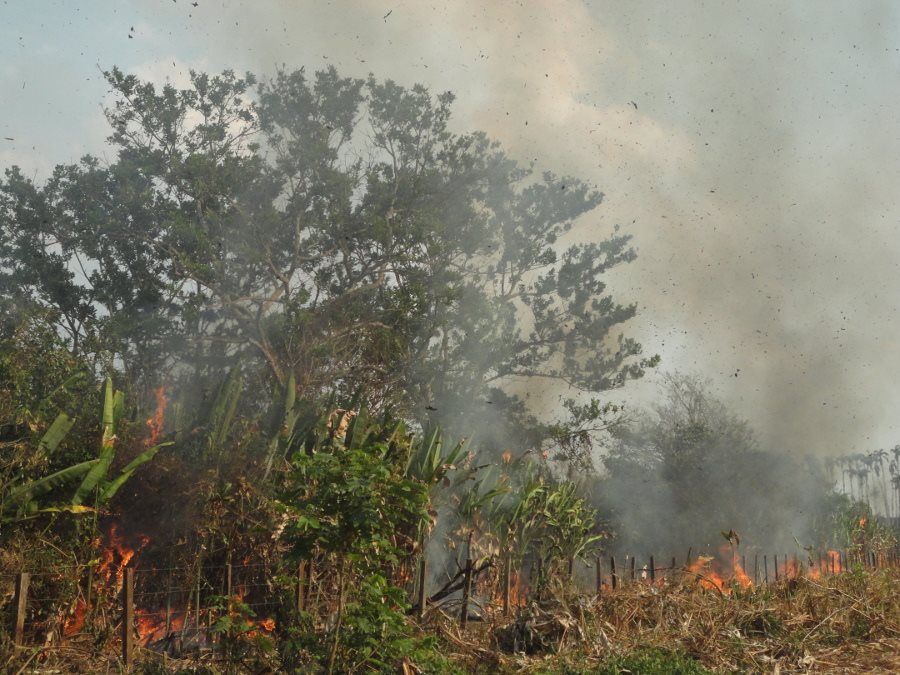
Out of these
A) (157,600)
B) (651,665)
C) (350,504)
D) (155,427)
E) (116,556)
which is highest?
(155,427)

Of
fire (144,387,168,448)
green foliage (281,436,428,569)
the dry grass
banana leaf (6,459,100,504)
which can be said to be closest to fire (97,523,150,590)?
banana leaf (6,459,100,504)

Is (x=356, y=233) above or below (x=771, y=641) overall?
above

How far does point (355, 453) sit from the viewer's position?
7.01 metres

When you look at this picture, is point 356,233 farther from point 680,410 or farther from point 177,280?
point 680,410

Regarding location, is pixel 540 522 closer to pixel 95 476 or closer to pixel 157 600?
pixel 157 600

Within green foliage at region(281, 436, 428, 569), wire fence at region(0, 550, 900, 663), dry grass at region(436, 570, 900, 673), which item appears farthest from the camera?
dry grass at region(436, 570, 900, 673)

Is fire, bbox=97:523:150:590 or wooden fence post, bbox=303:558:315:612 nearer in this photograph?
wooden fence post, bbox=303:558:315:612

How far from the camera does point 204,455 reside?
1255 cm

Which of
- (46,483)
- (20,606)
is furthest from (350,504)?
(46,483)

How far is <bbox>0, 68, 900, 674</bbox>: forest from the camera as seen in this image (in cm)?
858

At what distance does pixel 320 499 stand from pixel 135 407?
7796mm

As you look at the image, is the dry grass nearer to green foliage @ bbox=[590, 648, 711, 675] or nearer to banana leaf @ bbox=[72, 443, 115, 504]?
green foliage @ bbox=[590, 648, 711, 675]

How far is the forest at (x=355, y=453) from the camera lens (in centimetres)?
858

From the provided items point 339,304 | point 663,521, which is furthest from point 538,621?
point 663,521
